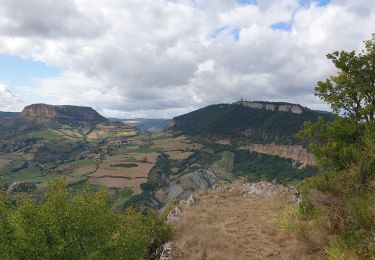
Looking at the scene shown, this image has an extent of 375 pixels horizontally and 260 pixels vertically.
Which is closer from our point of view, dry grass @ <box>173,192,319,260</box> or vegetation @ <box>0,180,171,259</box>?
vegetation @ <box>0,180,171,259</box>

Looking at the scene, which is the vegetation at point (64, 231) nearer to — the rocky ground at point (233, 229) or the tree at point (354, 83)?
the rocky ground at point (233, 229)

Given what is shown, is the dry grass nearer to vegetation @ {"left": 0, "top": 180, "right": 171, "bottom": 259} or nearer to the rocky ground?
the rocky ground

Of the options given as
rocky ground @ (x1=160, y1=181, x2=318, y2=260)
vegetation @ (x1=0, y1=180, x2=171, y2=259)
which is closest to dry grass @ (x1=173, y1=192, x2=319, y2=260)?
rocky ground @ (x1=160, y1=181, x2=318, y2=260)

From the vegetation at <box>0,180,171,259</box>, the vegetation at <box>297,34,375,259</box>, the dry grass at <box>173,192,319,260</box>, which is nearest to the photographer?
the vegetation at <box>297,34,375,259</box>

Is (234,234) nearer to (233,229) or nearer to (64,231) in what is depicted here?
(233,229)

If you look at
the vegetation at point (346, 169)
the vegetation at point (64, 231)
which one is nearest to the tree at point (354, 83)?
the vegetation at point (346, 169)

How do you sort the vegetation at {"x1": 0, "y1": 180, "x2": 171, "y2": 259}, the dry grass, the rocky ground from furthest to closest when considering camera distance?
the rocky ground < the dry grass < the vegetation at {"x1": 0, "y1": 180, "x2": 171, "y2": 259}

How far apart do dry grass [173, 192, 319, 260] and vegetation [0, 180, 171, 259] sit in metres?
3.31

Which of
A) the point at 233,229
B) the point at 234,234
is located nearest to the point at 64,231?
the point at 234,234

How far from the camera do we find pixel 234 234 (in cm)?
2533

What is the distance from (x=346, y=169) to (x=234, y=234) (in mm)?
8578

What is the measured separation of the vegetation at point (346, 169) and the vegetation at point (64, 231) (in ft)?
35.5

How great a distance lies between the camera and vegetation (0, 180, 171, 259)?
20.6 meters

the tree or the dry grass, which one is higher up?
the tree
